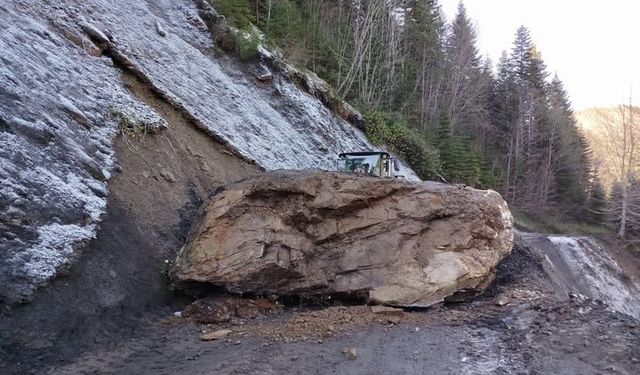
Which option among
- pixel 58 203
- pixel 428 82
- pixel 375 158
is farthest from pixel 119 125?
pixel 428 82

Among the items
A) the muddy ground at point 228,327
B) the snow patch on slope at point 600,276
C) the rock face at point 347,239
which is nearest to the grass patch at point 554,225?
the snow patch on slope at point 600,276

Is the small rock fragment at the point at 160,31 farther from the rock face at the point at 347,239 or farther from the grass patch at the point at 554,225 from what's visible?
the grass patch at the point at 554,225

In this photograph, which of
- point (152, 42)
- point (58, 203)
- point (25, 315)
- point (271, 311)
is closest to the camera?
point (25, 315)

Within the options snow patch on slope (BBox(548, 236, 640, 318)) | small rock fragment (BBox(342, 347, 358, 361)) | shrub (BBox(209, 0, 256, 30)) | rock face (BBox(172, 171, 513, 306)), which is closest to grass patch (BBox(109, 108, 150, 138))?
rock face (BBox(172, 171, 513, 306))

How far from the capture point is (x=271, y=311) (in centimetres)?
631

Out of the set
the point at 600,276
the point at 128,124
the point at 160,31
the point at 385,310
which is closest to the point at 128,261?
the point at 128,124

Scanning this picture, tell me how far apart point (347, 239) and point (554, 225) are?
3121cm

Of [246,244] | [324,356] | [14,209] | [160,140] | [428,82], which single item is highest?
[428,82]

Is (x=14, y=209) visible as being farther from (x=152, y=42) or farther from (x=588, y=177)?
(x=588, y=177)

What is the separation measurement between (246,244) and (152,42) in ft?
22.8

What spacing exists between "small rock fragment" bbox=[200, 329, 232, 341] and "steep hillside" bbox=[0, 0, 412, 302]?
66.3 inches

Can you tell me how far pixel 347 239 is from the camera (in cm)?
705

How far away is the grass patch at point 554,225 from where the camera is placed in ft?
102

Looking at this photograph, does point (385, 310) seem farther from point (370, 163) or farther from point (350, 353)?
point (370, 163)
